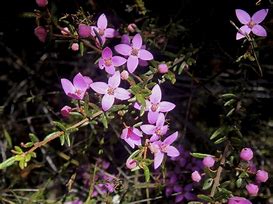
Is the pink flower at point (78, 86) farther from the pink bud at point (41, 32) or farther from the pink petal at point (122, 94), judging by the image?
the pink bud at point (41, 32)

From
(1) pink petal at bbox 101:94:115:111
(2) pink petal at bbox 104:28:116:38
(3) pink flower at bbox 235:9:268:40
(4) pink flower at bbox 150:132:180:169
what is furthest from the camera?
(2) pink petal at bbox 104:28:116:38

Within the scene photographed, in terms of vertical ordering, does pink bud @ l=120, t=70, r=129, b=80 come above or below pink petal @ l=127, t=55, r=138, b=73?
below

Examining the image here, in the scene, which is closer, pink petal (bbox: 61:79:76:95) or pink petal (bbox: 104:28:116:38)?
pink petal (bbox: 61:79:76:95)

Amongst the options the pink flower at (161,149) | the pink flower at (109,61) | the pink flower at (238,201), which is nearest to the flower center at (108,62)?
the pink flower at (109,61)

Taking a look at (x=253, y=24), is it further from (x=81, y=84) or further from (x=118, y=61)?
(x=81, y=84)

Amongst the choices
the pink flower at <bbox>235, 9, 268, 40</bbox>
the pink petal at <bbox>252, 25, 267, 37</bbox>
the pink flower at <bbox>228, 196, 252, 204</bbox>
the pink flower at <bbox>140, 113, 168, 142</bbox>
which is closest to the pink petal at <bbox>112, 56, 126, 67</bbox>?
the pink flower at <bbox>140, 113, 168, 142</bbox>

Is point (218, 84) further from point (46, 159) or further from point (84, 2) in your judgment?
point (46, 159)

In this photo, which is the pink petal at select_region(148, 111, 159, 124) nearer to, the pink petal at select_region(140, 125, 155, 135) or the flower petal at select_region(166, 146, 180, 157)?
the pink petal at select_region(140, 125, 155, 135)

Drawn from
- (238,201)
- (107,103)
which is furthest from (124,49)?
(238,201)

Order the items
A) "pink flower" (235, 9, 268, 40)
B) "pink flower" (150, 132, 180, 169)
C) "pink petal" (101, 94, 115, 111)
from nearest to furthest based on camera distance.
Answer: "pink petal" (101, 94, 115, 111), "pink flower" (150, 132, 180, 169), "pink flower" (235, 9, 268, 40)
